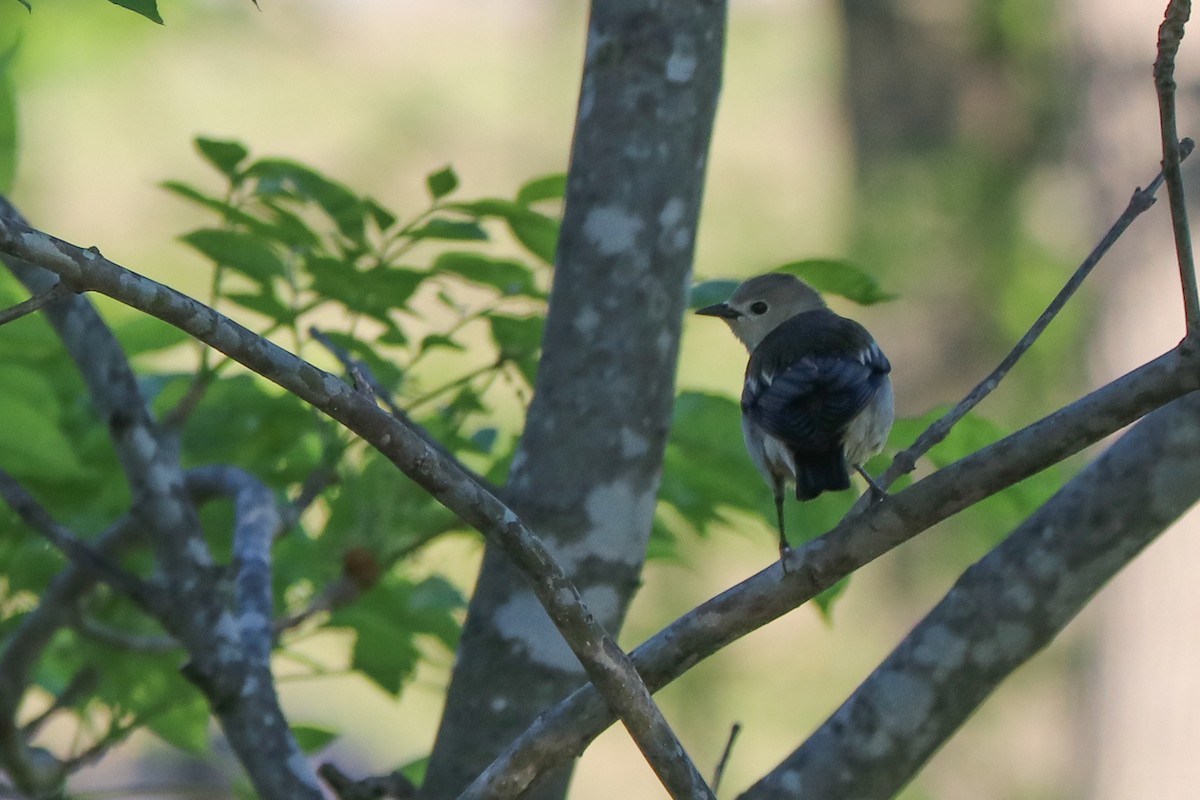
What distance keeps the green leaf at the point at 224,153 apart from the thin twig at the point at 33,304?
1.07 metres

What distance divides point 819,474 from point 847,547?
0.63 meters

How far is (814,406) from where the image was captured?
8.71ft

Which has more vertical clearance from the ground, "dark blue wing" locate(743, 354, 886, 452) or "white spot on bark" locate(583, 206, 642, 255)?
"white spot on bark" locate(583, 206, 642, 255)

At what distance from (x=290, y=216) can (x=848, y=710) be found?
131 cm

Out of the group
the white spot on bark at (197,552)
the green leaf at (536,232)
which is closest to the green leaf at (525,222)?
the green leaf at (536,232)

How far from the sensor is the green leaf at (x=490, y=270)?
99.0 inches

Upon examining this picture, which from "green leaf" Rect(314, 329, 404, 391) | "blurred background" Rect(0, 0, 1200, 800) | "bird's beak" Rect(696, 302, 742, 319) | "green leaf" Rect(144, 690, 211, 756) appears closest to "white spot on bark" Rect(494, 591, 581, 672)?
"green leaf" Rect(314, 329, 404, 391)

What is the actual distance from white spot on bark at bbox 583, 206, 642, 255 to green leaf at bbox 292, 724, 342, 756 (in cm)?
120

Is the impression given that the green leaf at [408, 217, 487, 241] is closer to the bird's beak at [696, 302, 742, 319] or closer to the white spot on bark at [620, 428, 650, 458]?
the white spot on bark at [620, 428, 650, 458]

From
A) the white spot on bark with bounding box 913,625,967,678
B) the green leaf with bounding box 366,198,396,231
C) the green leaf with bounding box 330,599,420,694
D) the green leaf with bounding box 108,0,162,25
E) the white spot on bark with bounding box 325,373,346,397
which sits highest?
the green leaf with bounding box 366,198,396,231

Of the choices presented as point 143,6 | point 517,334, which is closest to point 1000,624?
point 517,334

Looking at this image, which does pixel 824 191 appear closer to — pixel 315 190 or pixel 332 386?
pixel 315 190

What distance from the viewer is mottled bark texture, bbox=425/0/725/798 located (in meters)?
2.33

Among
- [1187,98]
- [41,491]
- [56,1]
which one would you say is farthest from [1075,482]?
[56,1]
